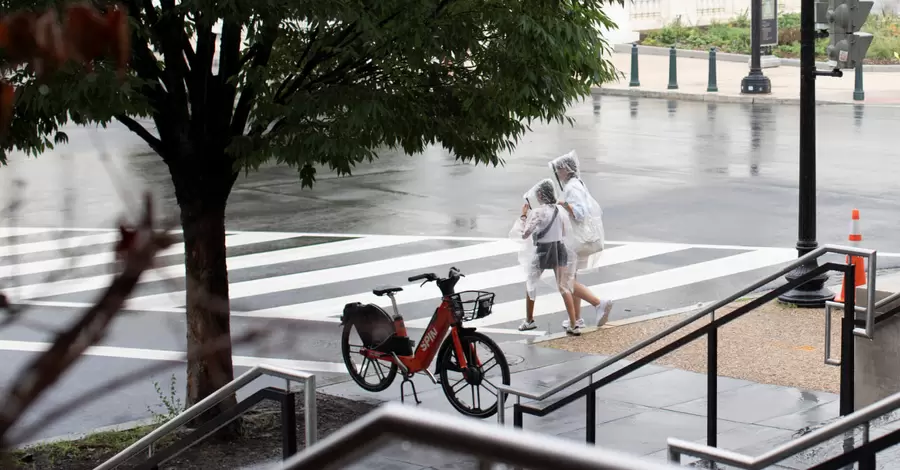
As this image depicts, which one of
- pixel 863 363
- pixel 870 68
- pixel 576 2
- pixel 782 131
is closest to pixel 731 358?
pixel 863 363

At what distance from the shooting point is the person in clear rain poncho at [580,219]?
1158cm

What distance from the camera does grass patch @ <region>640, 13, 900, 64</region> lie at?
1436 inches

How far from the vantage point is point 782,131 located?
25.2m

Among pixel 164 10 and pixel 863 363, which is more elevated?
pixel 164 10

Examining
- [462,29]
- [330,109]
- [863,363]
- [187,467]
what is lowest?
[187,467]

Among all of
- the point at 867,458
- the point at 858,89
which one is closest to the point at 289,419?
the point at 867,458

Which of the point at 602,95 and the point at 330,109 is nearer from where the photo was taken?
the point at 330,109

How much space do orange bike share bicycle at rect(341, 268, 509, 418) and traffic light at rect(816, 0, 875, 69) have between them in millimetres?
5928

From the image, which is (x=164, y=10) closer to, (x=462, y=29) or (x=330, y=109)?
(x=330, y=109)

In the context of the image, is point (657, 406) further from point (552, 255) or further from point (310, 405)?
point (310, 405)

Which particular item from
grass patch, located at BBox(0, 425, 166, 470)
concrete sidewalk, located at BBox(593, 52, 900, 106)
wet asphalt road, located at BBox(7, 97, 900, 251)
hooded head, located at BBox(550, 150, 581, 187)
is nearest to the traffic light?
wet asphalt road, located at BBox(7, 97, 900, 251)

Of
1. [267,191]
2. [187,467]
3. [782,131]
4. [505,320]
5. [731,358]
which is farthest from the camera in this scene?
[782,131]

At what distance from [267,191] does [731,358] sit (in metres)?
11.8

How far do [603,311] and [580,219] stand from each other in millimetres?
968
